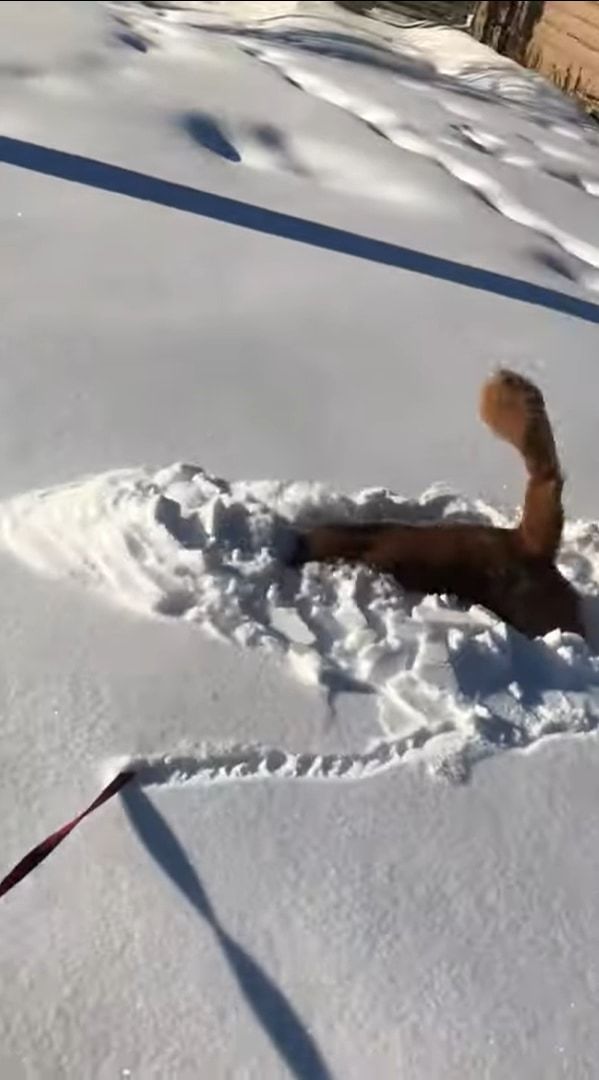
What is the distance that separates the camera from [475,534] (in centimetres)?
258

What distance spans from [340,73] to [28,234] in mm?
2477

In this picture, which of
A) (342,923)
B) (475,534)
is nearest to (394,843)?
(342,923)

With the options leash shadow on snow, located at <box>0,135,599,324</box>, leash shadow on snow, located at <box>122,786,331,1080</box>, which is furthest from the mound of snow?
leash shadow on snow, located at <box>0,135,599,324</box>

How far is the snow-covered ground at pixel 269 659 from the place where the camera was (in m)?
1.83

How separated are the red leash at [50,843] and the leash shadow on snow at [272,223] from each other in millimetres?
2058

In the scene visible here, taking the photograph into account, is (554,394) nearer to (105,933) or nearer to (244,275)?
(244,275)

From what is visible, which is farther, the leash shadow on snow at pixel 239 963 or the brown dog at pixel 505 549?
the brown dog at pixel 505 549

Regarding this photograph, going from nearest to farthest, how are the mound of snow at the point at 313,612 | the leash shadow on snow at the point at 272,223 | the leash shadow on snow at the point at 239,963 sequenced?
1. the leash shadow on snow at the point at 239,963
2. the mound of snow at the point at 313,612
3. the leash shadow on snow at the point at 272,223

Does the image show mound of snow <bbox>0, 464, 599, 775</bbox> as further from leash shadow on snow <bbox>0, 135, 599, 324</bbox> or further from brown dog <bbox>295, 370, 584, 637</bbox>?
leash shadow on snow <bbox>0, 135, 599, 324</bbox>

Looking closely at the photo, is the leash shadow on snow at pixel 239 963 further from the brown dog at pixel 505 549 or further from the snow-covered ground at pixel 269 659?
the brown dog at pixel 505 549

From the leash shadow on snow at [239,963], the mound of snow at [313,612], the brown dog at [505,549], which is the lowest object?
the leash shadow on snow at [239,963]

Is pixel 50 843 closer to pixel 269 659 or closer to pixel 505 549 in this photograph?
pixel 269 659

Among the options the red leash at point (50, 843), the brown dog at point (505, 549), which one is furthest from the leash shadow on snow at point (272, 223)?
the red leash at point (50, 843)

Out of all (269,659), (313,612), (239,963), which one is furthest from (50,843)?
(313,612)
